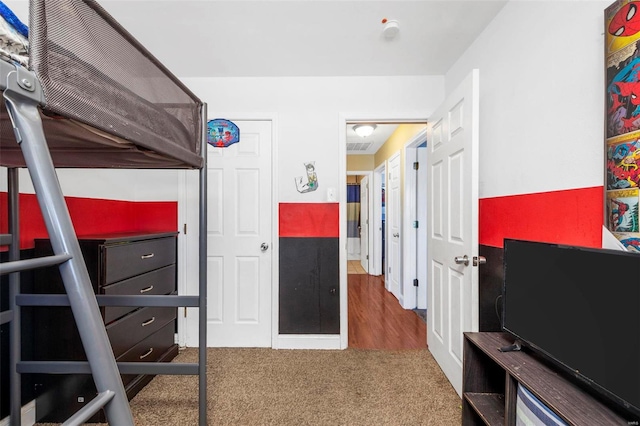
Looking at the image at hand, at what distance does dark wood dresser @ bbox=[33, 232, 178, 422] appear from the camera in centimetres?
160

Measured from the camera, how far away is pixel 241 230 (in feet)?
8.36

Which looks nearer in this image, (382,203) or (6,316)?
(6,316)

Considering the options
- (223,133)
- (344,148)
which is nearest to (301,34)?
(344,148)

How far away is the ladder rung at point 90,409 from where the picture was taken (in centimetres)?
52

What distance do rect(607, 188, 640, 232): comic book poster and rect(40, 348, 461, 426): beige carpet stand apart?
132 cm

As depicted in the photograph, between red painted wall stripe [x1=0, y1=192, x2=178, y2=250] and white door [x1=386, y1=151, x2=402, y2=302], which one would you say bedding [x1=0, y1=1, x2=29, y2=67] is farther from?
white door [x1=386, y1=151, x2=402, y2=302]

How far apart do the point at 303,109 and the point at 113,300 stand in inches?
77.8

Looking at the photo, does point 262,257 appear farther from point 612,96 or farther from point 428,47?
point 612,96

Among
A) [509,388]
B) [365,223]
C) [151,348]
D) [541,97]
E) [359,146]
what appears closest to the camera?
[509,388]

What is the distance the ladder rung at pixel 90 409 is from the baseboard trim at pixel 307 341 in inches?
78.0

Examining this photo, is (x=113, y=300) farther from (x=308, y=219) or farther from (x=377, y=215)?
(x=377, y=215)

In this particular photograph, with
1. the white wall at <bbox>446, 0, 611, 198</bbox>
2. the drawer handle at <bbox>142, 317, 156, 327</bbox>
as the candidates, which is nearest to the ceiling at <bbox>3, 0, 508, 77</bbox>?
the white wall at <bbox>446, 0, 611, 198</bbox>

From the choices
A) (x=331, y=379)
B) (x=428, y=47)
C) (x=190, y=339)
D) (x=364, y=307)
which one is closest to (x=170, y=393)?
(x=190, y=339)

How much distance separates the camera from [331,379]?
200 cm
